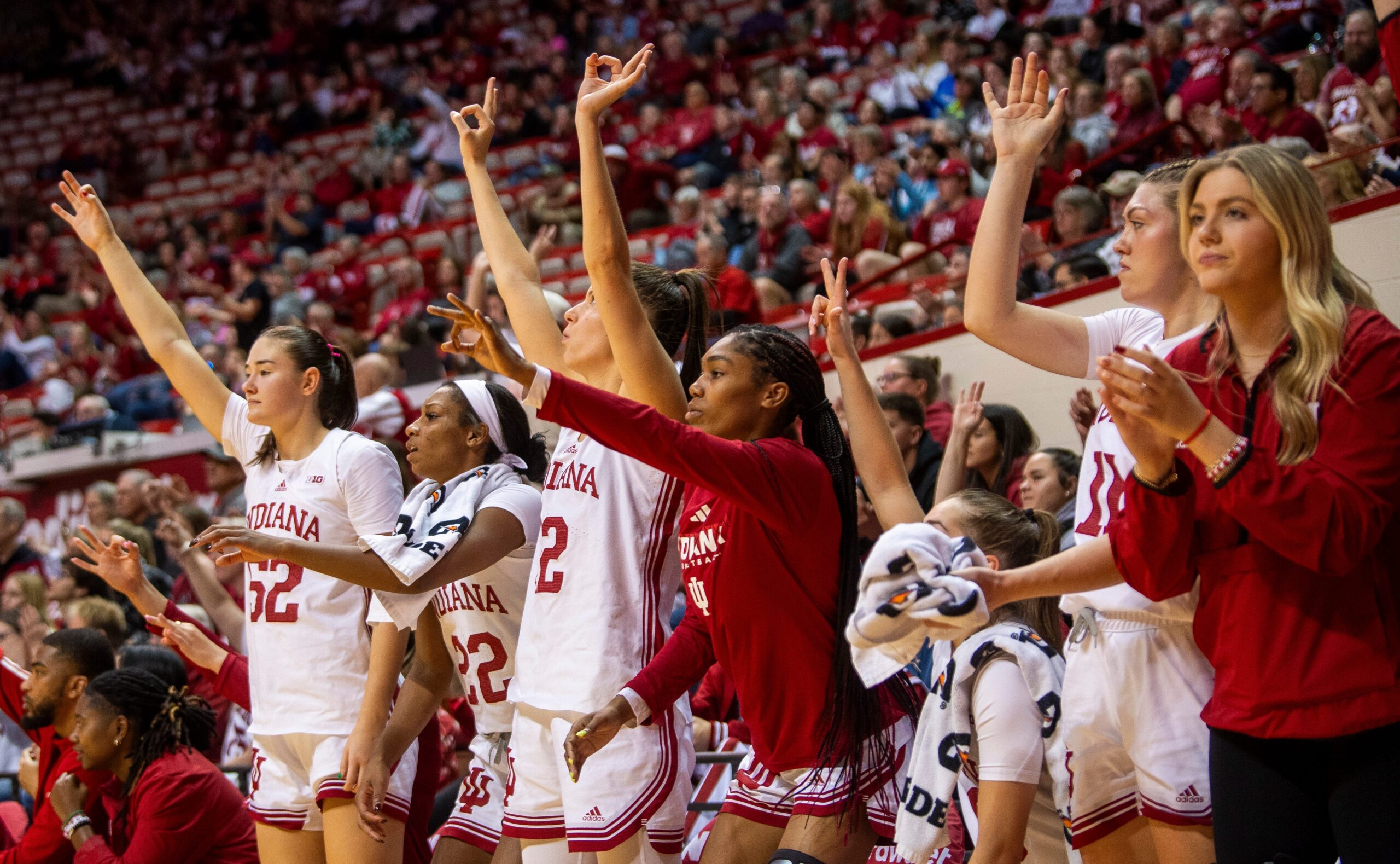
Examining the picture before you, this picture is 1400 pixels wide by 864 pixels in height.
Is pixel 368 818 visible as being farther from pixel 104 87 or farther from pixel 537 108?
pixel 104 87

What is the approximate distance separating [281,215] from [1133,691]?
13258mm

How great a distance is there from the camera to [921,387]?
19.0 feet

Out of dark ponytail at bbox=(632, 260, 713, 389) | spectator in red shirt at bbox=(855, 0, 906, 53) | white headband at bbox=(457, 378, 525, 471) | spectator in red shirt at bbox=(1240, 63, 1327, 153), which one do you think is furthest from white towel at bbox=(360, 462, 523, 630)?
spectator in red shirt at bbox=(855, 0, 906, 53)

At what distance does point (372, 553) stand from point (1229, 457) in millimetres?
1951

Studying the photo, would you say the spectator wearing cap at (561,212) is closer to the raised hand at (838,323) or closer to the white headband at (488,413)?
the white headband at (488,413)

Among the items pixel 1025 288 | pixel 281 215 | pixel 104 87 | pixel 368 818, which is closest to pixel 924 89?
pixel 1025 288

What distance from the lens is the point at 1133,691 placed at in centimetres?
257

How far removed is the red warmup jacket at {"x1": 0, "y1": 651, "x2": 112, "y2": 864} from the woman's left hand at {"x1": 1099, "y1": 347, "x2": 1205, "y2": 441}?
3784 mm

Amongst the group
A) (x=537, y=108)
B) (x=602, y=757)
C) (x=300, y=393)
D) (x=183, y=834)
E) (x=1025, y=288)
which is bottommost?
(x=183, y=834)

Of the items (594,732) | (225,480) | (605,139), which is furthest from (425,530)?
(605,139)

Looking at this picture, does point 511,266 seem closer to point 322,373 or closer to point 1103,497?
point 322,373

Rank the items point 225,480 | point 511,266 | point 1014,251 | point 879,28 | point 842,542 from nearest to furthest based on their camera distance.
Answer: point 1014,251
point 842,542
point 511,266
point 225,480
point 879,28

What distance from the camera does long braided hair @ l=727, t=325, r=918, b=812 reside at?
2.80 metres

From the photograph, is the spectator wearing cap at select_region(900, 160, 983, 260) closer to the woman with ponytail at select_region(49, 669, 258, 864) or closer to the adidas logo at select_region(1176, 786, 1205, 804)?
the woman with ponytail at select_region(49, 669, 258, 864)
